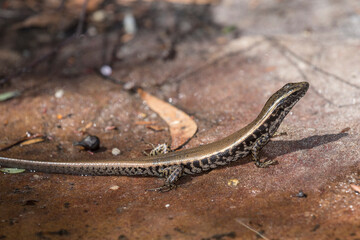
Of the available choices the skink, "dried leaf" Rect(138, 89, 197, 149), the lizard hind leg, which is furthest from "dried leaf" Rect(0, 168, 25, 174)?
"dried leaf" Rect(138, 89, 197, 149)

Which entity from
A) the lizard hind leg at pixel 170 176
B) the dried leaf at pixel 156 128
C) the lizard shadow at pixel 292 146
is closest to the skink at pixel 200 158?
the lizard hind leg at pixel 170 176

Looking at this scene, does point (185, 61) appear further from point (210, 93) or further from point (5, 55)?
point (5, 55)

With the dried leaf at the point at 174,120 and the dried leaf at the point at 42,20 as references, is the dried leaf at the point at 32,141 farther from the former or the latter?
the dried leaf at the point at 42,20

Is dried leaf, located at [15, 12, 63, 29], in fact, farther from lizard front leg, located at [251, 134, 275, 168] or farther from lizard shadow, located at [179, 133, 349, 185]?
lizard front leg, located at [251, 134, 275, 168]

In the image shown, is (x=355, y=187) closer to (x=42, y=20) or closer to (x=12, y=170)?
(x=12, y=170)

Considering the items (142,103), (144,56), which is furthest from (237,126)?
(144,56)

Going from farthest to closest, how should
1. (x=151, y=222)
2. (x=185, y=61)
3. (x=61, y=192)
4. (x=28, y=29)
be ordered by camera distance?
1. (x=28, y=29)
2. (x=185, y=61)
3. (x=61, y=192)
4. (x=151, y=222)

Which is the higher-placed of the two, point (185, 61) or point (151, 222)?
point (185, 61)
